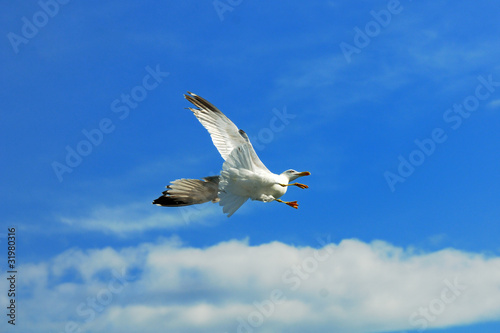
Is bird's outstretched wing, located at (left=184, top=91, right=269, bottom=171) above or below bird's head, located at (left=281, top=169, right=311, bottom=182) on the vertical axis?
above

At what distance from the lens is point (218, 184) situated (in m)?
16.7

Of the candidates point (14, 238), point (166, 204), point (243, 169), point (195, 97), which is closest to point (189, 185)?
point (166, 204)

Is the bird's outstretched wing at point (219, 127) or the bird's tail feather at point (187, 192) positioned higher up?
the bird's outstretched wing at point (219, 127)

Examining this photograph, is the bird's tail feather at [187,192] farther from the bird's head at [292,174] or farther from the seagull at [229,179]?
the bird's head at [292,174]

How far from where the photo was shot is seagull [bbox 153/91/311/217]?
617 inches

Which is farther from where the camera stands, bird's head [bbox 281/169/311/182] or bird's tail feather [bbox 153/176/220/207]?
bird's head [bbox 281/169/311/182]

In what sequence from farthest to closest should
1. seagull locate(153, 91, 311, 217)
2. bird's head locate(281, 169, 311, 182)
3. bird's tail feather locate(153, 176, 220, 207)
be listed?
bird's head locate(281, 169, 311, 182), bird's tail feather locate(153, 176, 220, 207), seagull locate(153, 91, 311, 217)

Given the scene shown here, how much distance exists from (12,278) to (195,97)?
9.15 meters

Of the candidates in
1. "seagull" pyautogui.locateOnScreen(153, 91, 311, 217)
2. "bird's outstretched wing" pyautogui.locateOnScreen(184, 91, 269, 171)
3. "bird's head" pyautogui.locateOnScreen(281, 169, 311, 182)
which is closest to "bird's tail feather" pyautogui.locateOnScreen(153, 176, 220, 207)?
"seagull" pyautogui.locateOnScreen(153, 91, 311, 217)

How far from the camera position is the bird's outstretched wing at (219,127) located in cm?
1800

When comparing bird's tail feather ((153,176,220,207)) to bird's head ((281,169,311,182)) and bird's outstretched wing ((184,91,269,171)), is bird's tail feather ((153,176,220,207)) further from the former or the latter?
bird's head ((281,169,311,182))

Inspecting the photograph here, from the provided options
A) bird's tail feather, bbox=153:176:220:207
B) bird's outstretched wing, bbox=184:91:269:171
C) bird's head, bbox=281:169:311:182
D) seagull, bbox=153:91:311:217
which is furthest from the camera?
bird's outstretched wing, bbox=184:91:269:171

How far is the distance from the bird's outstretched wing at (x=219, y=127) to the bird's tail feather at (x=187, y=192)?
3.96 feet

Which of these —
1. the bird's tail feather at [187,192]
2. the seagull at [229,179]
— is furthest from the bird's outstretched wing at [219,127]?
the bird's tail feather at [187,192]
